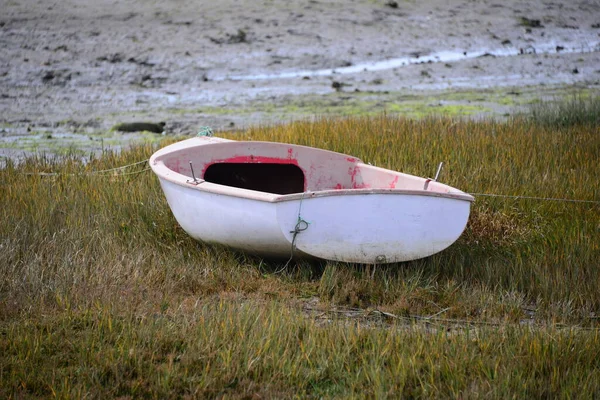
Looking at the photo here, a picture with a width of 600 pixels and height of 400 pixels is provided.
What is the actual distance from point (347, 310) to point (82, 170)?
342cm

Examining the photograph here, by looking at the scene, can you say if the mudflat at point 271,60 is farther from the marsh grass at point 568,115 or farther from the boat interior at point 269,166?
the boat interior at point 269,166

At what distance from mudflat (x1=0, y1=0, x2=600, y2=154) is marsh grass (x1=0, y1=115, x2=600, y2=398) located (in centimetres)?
330

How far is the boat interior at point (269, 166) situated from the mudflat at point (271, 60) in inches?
129

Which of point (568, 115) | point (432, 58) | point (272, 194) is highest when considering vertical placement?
point (272, 194)

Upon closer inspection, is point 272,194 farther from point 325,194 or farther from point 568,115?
point 568,115

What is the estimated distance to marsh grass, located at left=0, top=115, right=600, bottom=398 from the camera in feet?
10.9

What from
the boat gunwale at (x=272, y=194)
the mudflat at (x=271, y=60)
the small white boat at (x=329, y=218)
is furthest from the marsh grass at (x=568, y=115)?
the boat gunwale at (x=272, y=194)

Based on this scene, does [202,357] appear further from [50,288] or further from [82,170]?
[82,170]

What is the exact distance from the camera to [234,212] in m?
4.43

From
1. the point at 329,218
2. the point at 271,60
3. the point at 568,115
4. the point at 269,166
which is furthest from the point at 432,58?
the point at 329,218

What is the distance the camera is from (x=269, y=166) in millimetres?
5602

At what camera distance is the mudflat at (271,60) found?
10.1 meters

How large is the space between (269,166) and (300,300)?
4.87 ft

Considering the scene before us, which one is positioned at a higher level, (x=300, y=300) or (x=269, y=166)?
(x=269, y=166)
